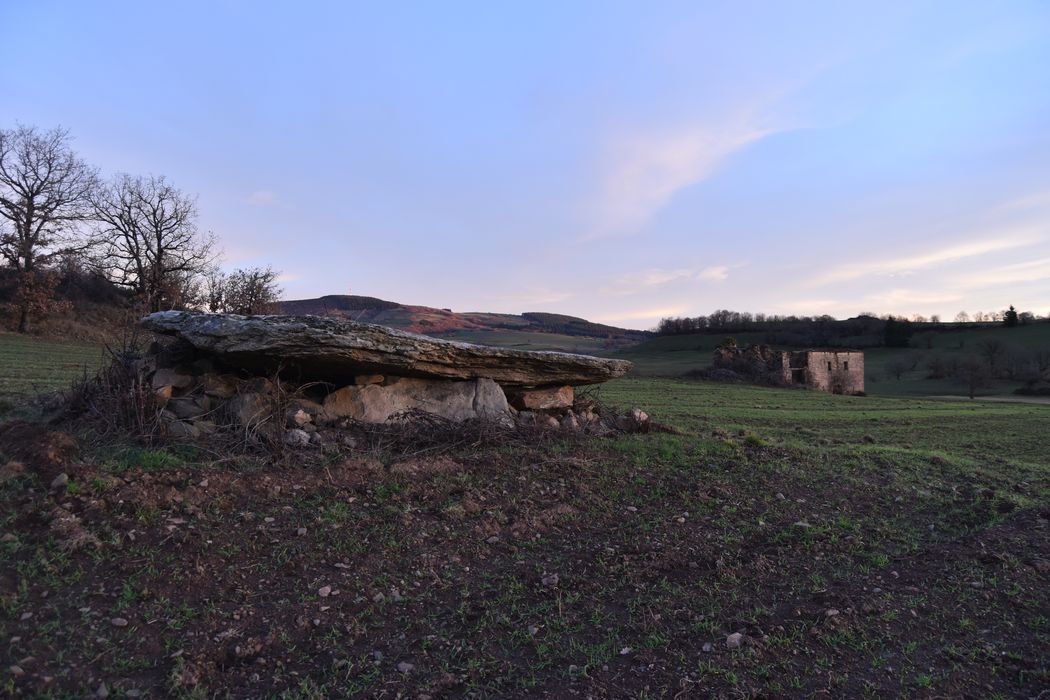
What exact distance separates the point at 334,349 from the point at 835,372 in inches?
1585

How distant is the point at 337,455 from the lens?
648cm

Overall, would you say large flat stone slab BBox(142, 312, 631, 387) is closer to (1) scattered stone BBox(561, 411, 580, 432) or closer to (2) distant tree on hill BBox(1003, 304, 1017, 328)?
(1) scattered stone BBox(561, 411, 580, 432)

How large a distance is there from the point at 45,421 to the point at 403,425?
4156 millimetres

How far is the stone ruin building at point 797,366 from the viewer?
120 ft

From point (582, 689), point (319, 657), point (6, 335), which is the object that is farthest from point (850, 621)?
point (6, 335)

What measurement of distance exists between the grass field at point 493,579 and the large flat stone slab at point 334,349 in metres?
1.10

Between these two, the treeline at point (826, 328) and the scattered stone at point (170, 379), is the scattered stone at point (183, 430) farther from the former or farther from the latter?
the treeline at point (826, 328)

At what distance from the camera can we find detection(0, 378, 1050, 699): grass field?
3.21 metres

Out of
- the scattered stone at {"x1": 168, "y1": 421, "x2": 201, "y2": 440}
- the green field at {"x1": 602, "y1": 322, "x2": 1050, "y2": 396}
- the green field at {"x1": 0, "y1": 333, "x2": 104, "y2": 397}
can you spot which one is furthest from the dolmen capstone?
the green field at {"x1": 602, "y1": 322, "x2": 1050, "y2": 396}

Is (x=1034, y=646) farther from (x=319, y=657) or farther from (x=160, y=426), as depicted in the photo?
(x=160, y=426)

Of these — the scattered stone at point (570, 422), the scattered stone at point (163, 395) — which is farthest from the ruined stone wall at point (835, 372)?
the scattered stone at point (163, 395)

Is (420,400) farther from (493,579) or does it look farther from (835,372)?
(835,372)

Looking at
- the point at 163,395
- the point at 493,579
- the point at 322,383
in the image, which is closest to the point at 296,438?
the point at 322,383

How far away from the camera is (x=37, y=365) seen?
57.1ft
